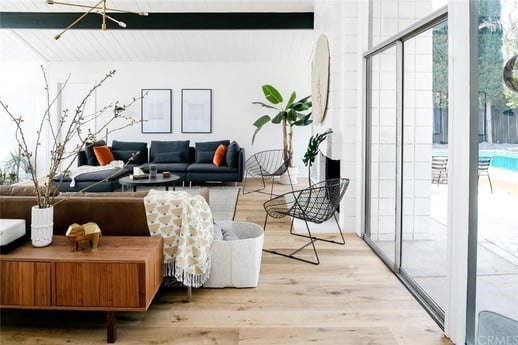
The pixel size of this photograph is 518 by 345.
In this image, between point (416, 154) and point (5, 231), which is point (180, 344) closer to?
point (5, 231)

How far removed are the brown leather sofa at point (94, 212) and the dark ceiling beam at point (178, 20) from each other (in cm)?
→ 494

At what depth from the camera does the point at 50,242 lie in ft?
7.66

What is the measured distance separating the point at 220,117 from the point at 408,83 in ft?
19.6

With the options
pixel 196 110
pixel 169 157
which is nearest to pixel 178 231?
pixel 169 157

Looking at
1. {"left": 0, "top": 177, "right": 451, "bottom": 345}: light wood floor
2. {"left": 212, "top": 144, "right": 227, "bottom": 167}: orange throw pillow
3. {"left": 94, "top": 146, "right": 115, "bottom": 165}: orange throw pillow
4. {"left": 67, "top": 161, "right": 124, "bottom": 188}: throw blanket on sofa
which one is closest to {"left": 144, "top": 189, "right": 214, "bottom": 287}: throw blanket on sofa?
{"left": 0, "top": 177, "right": 451, "bottom": 345}: light wood floor

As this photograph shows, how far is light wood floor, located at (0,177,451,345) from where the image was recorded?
2203 millimetres

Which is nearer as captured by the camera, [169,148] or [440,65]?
[440,65]

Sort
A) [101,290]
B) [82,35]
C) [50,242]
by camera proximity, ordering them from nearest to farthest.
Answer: [101,290] < [50,242] < [82,35]

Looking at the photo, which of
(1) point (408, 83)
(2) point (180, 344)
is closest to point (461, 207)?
(1) point (408, 83)

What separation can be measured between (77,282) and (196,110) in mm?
6964

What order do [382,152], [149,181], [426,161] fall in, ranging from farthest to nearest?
[149,181], [382,152], [426,161]

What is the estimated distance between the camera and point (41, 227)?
89.9 inches

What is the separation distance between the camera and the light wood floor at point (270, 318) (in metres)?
2.20

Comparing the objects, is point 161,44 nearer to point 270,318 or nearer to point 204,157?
point 204,157
